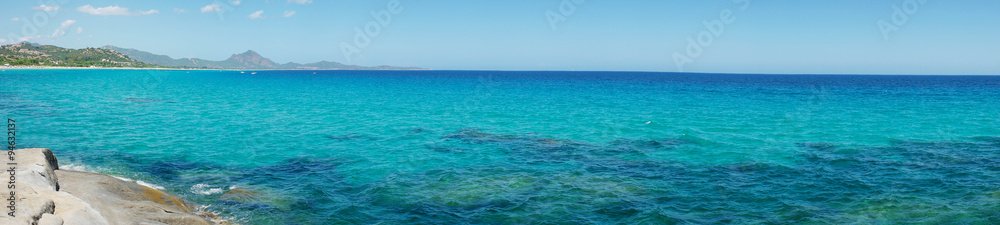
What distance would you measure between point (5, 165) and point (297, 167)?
1021 centimetres

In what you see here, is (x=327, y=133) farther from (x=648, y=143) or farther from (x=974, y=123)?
(x=974, y=123)

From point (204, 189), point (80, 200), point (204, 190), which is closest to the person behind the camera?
point (80, 200)

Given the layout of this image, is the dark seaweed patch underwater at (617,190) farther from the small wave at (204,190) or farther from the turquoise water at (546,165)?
the small wave at (204,190)

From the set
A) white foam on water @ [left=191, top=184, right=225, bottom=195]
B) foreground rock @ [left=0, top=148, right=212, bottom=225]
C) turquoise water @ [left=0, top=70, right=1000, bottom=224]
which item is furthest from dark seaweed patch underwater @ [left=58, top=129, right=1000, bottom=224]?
foreground rock @ [left=0, top=148, right=212, bottom=225]

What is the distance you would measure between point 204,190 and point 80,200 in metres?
7.41

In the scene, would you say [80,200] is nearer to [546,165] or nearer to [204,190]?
[204,190]

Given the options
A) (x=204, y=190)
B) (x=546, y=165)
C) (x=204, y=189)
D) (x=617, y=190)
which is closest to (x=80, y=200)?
(x=204, y=190)

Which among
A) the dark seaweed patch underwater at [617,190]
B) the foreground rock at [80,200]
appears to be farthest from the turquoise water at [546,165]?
the foreground rock at [80,200]

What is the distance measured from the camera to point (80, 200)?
1220cm

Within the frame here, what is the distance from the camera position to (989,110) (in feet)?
180

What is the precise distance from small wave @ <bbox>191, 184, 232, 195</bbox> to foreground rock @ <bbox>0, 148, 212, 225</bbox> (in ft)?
4.91

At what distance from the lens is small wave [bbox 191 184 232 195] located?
19.2 m

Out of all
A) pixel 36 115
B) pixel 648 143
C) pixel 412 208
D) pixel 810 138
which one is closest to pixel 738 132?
pixel 810 138

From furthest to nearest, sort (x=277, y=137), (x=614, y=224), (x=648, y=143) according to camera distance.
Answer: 1. (x=277, y=137)
2. (x=648, y=143)
3. (x=614, y=224)
